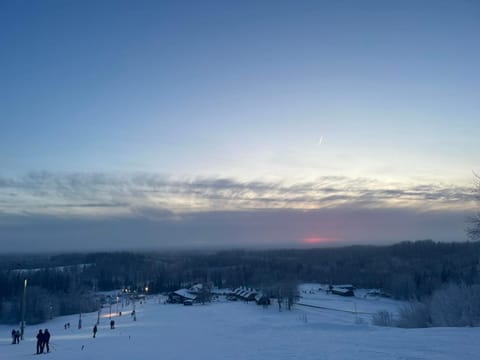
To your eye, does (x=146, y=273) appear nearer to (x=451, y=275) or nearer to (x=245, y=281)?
(x=245, y=281)

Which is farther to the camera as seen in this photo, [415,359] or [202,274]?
[202,274]

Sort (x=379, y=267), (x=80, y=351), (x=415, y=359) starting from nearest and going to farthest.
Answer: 1. (x=415, y=359)
2. (x=80, y=351)
3. (x=379, y=267)

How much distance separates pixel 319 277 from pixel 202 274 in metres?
42.5

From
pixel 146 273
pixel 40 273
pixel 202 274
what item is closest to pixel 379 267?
pixel 202 274

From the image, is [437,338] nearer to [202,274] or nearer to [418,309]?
[418,309]

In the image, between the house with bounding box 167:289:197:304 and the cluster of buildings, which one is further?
the house with bounding box 167:289:197:304

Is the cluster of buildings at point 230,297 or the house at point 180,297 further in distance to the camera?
the house at point 180,297

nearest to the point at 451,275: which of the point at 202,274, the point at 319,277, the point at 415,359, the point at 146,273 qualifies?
the point at 319,277

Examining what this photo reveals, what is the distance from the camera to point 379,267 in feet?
435

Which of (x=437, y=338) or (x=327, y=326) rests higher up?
(x=437, y=338)

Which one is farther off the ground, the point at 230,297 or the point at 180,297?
the point at 180,297

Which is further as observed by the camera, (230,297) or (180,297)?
(230,297)

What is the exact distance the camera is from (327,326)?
26.6m

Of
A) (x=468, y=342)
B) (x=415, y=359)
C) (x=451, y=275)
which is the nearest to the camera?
(x=415, y=359)
